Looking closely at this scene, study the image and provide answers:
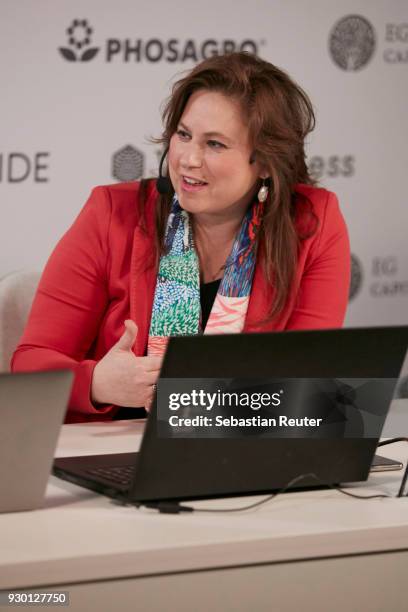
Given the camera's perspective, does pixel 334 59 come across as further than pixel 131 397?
Yes

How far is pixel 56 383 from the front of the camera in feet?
3.96

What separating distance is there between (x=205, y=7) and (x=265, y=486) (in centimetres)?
220

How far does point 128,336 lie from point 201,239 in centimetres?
55

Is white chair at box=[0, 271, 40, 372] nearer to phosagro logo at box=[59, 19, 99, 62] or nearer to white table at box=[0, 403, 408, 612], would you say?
white table at box=[0, 403, 408, 612]

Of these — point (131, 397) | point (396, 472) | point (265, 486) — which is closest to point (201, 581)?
point (265, 486)

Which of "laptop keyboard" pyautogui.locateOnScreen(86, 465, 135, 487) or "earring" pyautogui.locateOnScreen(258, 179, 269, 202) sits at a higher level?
"earring" pyautogui.locateOnScreen(258, 179, 269, 202)

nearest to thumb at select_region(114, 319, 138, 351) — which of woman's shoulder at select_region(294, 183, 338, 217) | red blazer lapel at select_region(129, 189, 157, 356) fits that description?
red blazer lapel at select_region(129, 189, 157, 356)

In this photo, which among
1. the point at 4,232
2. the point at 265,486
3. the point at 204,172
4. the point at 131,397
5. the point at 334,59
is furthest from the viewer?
the point at 334,59

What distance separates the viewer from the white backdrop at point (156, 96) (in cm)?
306

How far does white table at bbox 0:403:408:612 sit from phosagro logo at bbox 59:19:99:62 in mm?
2008

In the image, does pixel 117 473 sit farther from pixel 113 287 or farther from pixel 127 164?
pixel 127 164

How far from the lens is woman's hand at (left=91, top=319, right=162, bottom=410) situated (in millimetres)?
1850

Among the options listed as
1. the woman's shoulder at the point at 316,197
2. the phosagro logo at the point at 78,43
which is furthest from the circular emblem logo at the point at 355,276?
the woman's shoulder at the point at 316,197

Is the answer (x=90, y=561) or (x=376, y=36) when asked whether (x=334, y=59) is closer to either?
(x=376, y=36)
